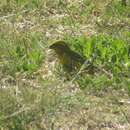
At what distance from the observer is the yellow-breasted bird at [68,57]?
617 centimetres

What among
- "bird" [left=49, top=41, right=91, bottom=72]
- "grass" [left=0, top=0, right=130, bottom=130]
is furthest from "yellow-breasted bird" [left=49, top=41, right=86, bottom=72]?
"grass" [left=0, top=0, right=130, bottom=130]

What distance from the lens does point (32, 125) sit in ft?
17.2

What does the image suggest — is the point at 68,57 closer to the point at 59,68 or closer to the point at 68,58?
the point at 68,58

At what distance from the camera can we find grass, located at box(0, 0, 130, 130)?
5.32m

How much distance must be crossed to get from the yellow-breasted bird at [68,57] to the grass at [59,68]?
12 centimetres

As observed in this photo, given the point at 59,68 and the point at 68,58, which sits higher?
the point at 68,58

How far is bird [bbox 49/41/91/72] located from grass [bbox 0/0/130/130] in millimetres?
113

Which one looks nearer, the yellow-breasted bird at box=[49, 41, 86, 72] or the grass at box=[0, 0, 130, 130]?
the grass at box=[0, 0, 130, 130]

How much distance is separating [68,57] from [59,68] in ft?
0.85

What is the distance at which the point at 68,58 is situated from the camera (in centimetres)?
616

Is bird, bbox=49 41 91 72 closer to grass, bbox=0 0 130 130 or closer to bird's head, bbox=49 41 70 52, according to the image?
bird's head, bbox=49 41 70 52

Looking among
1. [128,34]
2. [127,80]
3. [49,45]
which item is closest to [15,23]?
[49,45]

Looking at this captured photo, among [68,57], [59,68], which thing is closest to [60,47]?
[68,57]

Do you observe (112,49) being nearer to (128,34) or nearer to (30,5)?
(128,34)
